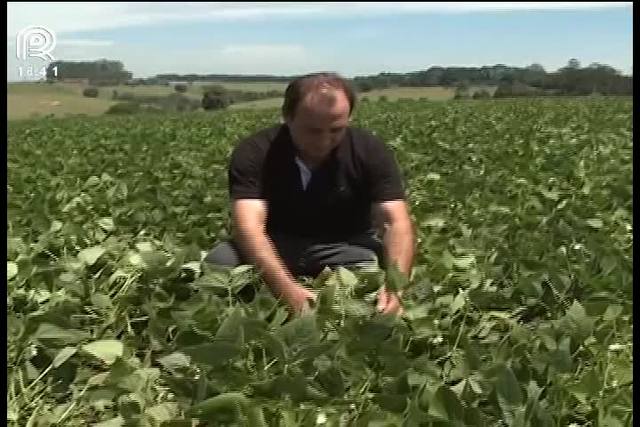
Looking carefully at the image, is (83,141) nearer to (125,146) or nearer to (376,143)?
(125,146)

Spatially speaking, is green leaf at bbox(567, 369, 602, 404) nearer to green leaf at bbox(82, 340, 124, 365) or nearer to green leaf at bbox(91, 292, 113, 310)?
green leaf at bbox(82, 340, 124, 365)

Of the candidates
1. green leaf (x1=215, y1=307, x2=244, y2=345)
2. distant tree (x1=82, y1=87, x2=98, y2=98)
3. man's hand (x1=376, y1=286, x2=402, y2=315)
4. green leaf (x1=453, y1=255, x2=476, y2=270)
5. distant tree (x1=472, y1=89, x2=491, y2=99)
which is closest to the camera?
green leaf (x1=215, y1=307, x2=244, y2=345)

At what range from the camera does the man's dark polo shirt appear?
3752mm

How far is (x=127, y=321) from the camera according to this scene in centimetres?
334

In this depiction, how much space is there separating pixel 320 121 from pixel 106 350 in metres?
1.25

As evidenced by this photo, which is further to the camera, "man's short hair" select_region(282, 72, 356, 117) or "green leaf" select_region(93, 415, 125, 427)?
"man's short hair" select_region(282, 72, 356, 117)

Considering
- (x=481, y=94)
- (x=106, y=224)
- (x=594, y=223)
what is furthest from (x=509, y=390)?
(x=481, y=94)

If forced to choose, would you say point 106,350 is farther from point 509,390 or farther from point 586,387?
point 586,387

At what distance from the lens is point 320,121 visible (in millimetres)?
3510

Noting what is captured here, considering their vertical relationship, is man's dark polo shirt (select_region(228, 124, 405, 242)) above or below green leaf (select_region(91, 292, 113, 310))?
above

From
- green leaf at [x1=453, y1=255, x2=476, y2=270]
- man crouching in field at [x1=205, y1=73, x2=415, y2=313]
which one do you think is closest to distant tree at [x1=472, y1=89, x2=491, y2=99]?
green leaf at [x1=453, y1=255, x2=476, y2=270]

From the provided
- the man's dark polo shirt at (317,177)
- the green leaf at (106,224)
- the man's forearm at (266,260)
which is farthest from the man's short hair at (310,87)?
the green leaf at (106,224)

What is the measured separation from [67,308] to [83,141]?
40.1 feet

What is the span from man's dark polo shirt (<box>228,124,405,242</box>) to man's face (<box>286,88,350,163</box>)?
10cm
